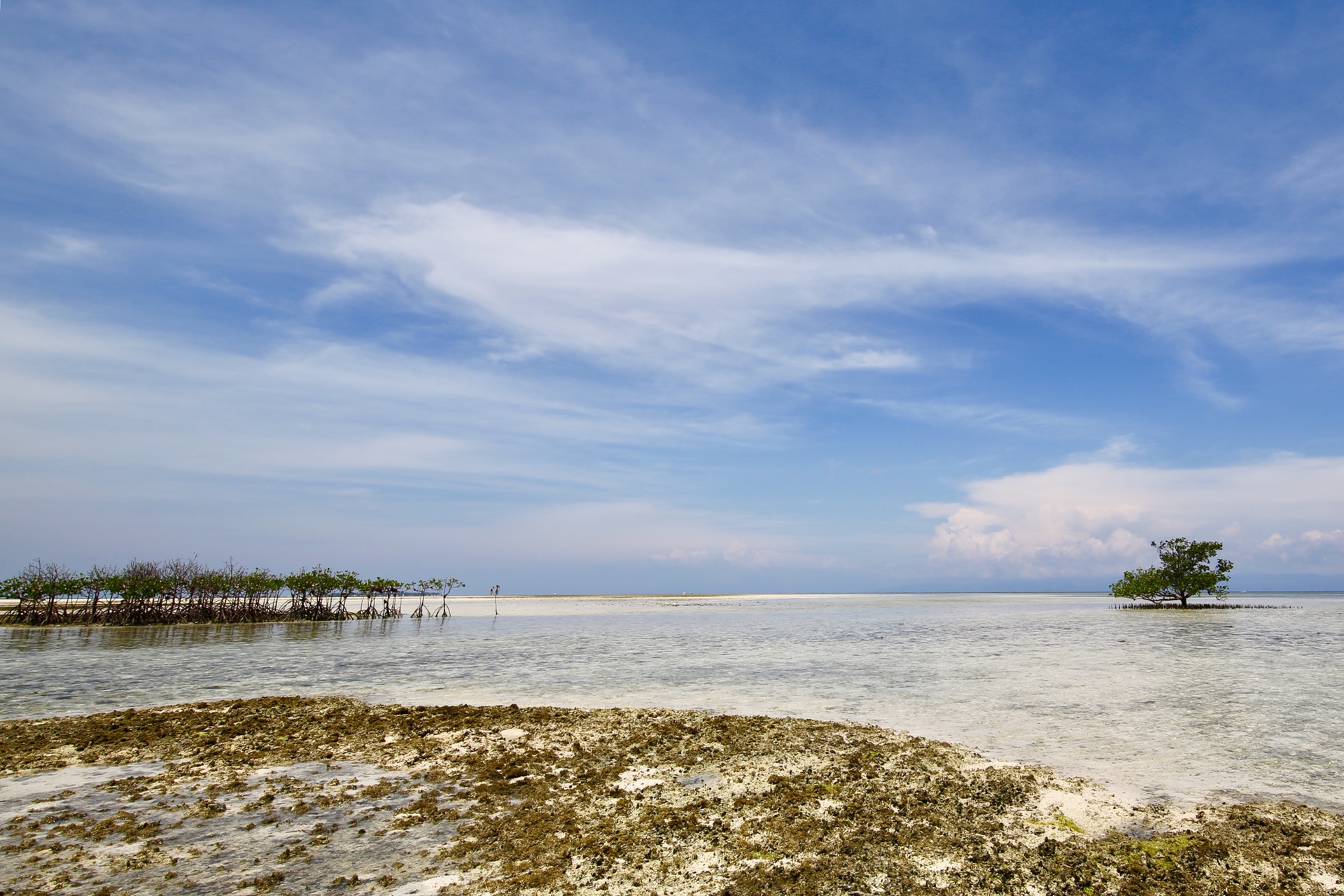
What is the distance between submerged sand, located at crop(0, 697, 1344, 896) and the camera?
5.97 metres

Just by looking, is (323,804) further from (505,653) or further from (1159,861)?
(505,653)

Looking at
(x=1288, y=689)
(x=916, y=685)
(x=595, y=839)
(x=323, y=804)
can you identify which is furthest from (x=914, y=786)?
(x=1288, y=689)

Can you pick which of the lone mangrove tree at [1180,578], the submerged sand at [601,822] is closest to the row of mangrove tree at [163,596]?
the submerged sand at [601,822]

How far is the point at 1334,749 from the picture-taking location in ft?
36.2

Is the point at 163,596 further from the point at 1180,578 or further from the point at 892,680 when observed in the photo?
the point at 1180,578

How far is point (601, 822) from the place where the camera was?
739 cm

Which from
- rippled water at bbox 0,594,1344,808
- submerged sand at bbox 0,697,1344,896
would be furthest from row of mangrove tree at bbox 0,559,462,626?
submerged sand at bbox 0,697,1344,896

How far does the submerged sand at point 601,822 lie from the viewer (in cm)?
597

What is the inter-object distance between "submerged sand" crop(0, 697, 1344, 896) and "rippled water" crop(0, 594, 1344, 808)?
2.09m

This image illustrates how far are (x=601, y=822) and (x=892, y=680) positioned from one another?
1397 centimetres

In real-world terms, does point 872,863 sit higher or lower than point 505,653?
higher

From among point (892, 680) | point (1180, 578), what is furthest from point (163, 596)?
point (1180, 578)

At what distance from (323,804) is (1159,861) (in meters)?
8.65

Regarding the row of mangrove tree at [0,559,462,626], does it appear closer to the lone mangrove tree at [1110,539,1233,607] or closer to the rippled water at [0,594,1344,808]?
the rippled water at [0,594,1344,808]
